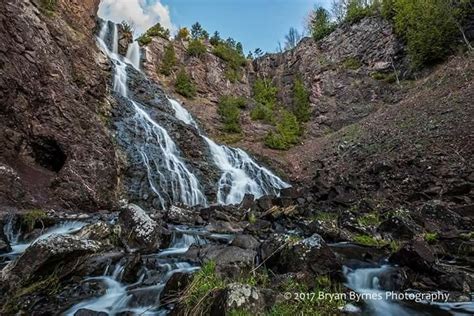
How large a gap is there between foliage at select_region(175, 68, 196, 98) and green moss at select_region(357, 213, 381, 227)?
70.4 feet

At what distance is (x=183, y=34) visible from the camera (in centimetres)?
3653

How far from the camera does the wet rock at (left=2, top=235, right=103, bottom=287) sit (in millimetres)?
4866

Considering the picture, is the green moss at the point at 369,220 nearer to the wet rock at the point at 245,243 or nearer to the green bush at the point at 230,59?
the wet rock at the point at 245,243

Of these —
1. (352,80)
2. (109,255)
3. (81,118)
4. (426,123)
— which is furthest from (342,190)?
(352,80)

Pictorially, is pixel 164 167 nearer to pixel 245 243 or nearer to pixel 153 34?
pixel 245 243

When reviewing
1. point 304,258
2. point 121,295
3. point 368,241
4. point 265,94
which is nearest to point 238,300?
point 304,258

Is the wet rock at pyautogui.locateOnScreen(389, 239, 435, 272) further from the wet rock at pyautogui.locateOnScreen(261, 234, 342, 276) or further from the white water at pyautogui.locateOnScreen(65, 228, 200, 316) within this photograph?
the white water at pyautogui.locateOnScreen(65, 228, 200, 316)

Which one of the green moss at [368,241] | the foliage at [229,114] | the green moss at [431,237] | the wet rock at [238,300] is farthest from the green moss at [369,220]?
the foliage at [229,114]

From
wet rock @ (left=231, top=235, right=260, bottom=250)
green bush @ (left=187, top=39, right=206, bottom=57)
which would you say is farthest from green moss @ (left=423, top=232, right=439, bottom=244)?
green bush @ (left=187, top=39, right=206, bottom=57)

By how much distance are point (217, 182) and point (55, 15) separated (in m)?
12.8

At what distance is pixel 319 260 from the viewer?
5.18 metres

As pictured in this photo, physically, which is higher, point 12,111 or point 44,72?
point 44,72

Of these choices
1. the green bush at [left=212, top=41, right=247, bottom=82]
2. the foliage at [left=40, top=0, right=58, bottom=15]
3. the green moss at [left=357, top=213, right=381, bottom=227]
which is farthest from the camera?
the green bush at [left=212, top=41, right=247, bottom=82]

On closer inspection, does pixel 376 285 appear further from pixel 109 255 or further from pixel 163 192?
pixel 163 192
